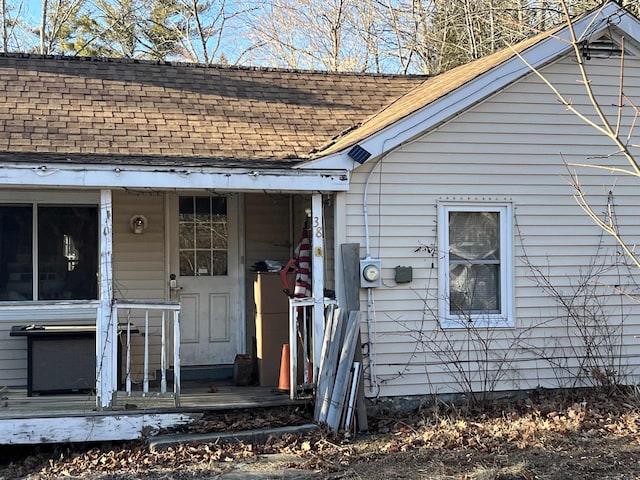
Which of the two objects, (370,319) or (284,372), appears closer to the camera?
(370,319)

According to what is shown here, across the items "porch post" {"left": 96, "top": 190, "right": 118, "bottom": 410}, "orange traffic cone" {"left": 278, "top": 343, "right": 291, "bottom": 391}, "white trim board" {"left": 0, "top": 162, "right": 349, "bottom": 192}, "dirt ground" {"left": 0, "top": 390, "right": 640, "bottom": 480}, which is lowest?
"dirt ground" {"left": 0, "top": 390, "right": 640, "bottom": 480}

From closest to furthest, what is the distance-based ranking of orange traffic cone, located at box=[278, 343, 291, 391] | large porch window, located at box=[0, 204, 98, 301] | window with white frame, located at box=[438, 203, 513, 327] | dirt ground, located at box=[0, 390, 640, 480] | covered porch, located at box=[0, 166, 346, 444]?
dirt ground, located at box=[0, 390, 640, 480]
covered porch, located at box=[0, 166, 346, 444]
orange traffic cone, located at box=[278, 343, 291, 391]
window with white frame, located at box=[438, 203, 513, 327]
large porch window, located at box=[0, 204, 98, 301]

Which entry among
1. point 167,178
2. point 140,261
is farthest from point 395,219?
point 140,261

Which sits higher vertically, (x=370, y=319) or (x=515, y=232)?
(x=515, y=232)

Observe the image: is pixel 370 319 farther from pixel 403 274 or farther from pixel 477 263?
pixel 477 263

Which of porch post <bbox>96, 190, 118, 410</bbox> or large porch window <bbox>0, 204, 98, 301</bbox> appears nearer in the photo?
porch post <bbox>96, 190, 118, 410</bbox>

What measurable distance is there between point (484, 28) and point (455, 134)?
1241 cm

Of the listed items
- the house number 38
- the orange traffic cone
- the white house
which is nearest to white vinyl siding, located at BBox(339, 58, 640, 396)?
the white house

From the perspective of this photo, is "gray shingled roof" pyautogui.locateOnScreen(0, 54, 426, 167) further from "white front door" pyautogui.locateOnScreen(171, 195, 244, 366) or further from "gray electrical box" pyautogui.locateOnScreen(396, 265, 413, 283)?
"gray electrical box" pyautogui.locateOnScreen(396, 265, 413, 283)

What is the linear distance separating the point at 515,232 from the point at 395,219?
1397mm

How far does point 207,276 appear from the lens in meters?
9.09

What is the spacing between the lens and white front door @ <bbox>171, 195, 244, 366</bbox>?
29.4 feet

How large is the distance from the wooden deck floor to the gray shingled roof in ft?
7.82

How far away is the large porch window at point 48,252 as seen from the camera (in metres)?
8.24
